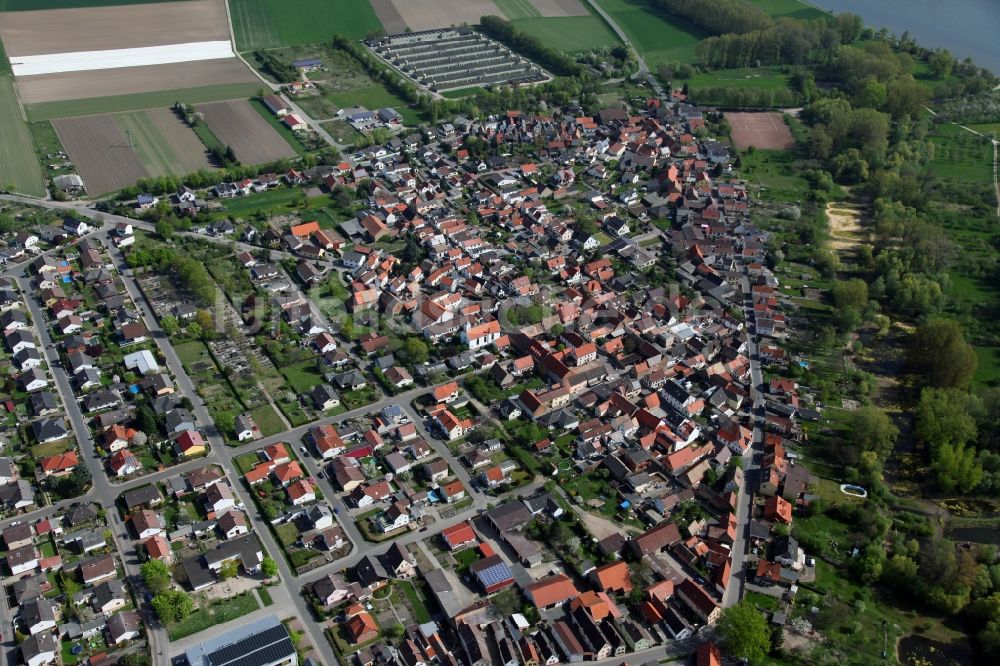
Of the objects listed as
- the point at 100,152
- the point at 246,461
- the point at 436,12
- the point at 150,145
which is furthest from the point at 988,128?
the point at 100,152

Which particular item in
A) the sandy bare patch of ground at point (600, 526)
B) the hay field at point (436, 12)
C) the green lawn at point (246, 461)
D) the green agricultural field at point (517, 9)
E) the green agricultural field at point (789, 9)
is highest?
the green agricultural field at point (789, 9)

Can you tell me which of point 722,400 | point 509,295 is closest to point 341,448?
point 509,295

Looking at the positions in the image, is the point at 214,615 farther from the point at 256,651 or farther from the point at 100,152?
the point at 100,152

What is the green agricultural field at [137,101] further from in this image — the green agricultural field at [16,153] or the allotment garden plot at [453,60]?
the allotment garden plot at [453,60]

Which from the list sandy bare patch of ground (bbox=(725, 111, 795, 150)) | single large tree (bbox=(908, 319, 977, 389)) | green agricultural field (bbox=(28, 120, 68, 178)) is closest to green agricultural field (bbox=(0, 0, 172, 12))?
green agricultural field (bbox=(28, 120, 68, 178))

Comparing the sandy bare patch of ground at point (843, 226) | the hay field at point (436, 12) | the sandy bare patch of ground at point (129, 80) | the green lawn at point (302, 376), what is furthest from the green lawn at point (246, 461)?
the hay field at point (436, 12)

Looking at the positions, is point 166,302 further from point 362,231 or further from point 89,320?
point 362,231

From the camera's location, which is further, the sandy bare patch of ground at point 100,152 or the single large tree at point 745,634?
the sandy bare patch of ground at point 100,152
